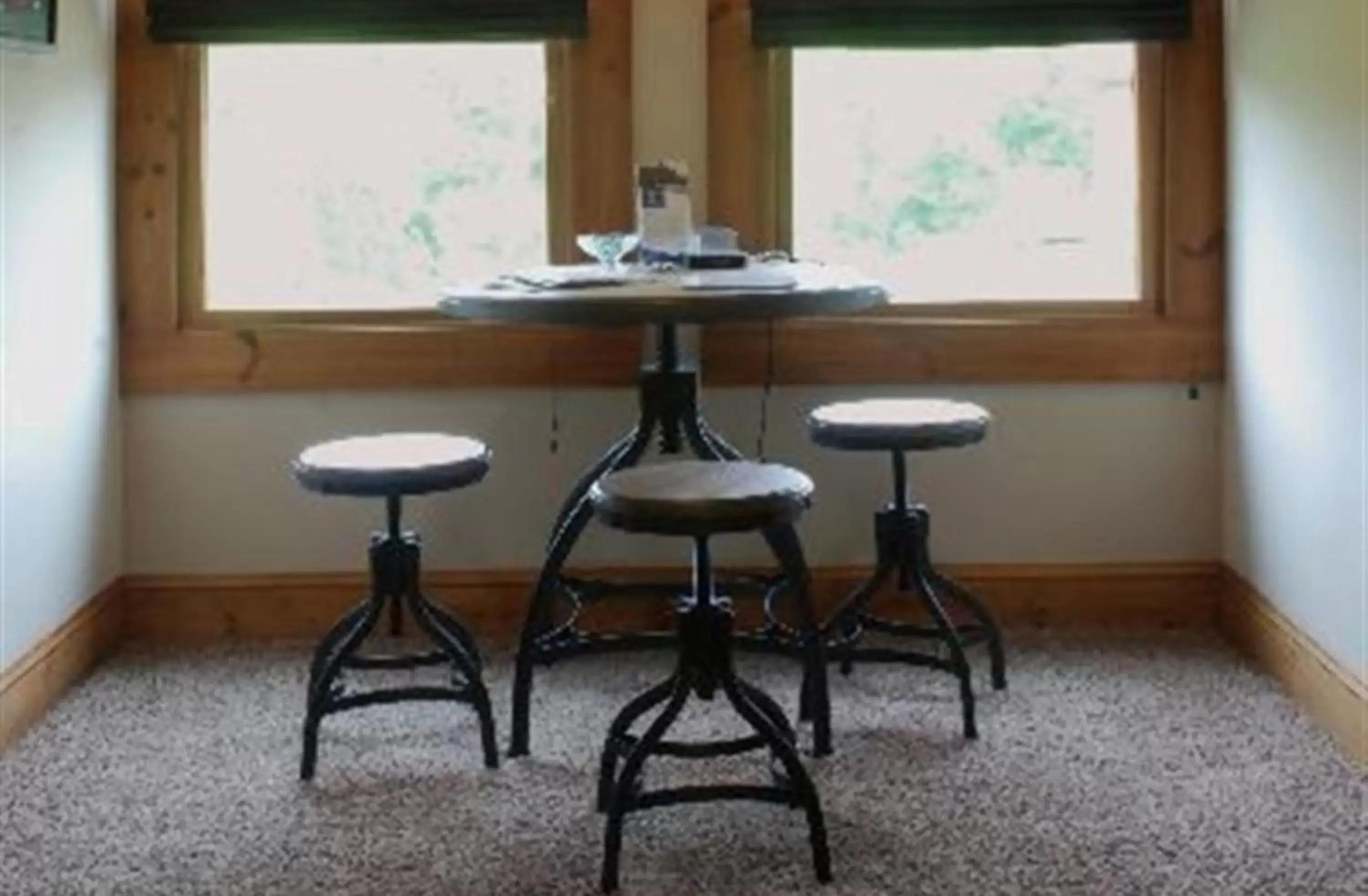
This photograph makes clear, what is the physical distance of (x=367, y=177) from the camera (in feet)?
14.4

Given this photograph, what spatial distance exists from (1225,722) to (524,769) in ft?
4.36

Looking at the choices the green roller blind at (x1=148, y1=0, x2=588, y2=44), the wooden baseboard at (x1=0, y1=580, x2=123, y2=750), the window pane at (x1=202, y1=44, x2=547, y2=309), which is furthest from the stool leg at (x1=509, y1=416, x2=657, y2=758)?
the green roller blind at (x1=148, y1=0, x2=588, y2=44)

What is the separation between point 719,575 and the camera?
4.19m

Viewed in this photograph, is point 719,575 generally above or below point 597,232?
below

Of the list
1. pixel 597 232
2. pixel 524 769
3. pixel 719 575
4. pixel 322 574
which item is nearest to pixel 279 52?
pixel 597 232

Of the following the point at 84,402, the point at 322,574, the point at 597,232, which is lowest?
the point at 322,574

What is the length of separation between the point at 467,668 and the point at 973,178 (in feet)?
5.76

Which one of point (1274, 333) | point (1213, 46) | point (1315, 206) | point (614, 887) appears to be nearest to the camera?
point (614, 887)

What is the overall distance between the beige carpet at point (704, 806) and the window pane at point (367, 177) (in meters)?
0.96

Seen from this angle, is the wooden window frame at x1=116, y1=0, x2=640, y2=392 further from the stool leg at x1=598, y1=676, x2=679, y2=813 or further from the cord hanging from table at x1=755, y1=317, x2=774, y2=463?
the stool leg at x1=598, y1=676, x2=679, y2=813

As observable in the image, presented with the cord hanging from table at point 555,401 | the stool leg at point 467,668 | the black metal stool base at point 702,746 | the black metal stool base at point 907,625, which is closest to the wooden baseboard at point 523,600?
the cord hanging from table at point 555,401

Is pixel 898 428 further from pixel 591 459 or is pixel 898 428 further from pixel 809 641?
pixel 591 459

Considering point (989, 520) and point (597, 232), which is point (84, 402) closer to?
point (597, 232)

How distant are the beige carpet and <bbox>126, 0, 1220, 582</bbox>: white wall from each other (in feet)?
1.41
